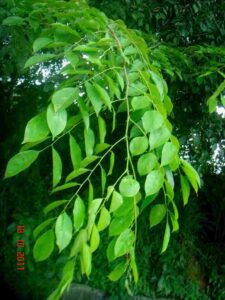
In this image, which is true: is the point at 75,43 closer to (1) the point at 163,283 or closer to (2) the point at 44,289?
(2) the point at 44,289

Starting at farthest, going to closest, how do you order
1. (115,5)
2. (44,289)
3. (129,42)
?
1. (44,289)
2. (115,5)
3. (129,42)

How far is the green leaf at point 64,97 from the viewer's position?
17.6 inches

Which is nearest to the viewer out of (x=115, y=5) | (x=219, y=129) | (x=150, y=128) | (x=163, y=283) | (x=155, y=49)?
(x=150, y=128)

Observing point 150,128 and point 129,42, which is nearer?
point 150,128

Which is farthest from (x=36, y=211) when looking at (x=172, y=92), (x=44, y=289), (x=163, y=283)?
(x=172, y=92)

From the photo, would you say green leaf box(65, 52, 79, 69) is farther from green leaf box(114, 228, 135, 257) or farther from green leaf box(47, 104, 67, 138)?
green leaf box(114, 228, 135, 257)

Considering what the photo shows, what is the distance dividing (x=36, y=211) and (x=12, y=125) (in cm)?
59

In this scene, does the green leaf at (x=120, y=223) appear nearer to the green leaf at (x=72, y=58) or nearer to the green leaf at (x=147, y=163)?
the green leaf at (x=147, y=163)

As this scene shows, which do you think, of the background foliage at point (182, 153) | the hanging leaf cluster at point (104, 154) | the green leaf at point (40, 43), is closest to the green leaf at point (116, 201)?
the hanging leaf cluster at point (104, 154)

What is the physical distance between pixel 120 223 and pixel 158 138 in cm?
12

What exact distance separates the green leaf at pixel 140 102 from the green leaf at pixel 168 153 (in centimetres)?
6

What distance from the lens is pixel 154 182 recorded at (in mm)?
465

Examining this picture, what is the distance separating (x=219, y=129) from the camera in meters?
1.79

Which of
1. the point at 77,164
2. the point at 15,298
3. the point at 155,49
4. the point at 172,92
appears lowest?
the point at 15,298
